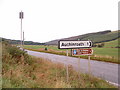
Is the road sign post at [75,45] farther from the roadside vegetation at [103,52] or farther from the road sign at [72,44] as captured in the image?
the roadside vegetation at [103,52]

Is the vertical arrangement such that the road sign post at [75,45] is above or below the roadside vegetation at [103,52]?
above

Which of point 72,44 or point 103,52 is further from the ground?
point 72,44

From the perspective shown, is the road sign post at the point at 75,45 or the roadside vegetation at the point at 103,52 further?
the roadside vegetation at the point at 103,52

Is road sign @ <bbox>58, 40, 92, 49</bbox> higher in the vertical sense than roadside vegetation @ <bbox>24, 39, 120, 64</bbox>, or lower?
higher

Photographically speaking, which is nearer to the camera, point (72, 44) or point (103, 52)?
point (72, 44)

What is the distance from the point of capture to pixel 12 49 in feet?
26.0

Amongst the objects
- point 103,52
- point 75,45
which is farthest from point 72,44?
point 103,52

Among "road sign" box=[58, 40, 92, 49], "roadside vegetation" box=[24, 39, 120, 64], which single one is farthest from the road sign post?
"roadside vegetation" box=[24, 39, 120, 64]

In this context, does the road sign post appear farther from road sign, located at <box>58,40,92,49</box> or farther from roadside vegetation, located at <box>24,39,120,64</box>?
roadside vegetation, located at <box>24,39,120,64</box>

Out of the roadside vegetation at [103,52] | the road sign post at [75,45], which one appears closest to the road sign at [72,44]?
the road sign post at [75,45]

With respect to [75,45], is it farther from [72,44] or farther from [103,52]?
[103,52]

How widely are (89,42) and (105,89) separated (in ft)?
6.12

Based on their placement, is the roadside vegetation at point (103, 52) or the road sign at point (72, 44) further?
the roadside vegetation at point (103, 52)

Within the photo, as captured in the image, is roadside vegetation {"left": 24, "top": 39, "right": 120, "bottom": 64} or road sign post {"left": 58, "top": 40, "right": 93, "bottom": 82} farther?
roadside vegetation {"left": 24, "top": 39, "right": 120, "bottom": 64}
